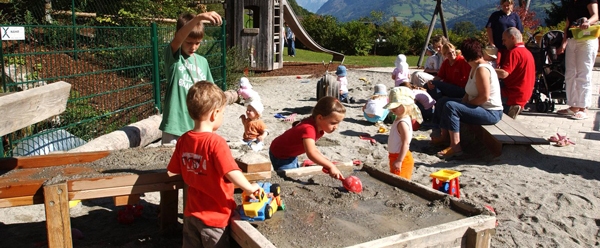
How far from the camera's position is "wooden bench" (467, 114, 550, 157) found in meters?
6.34

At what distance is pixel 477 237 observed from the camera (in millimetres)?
3072

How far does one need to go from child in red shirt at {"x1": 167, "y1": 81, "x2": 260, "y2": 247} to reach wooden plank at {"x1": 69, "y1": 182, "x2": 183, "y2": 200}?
0.37 meters

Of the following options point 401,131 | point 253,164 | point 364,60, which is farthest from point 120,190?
point 364,60

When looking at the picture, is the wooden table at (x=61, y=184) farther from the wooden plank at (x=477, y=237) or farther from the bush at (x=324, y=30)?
the bush at (x=324, y=30)

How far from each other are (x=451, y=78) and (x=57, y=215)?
622 cm

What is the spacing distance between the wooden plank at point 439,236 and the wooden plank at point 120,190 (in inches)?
53.8

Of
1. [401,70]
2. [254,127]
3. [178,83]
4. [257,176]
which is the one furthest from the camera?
[401,70]

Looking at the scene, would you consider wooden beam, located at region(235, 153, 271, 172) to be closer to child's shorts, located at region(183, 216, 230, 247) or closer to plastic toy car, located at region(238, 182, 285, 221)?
plastic toy car, located at region(238, 182, 285, 221)

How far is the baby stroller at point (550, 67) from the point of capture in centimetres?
920

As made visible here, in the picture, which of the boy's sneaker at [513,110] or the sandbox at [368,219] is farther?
the boy's sneaker at [513,110]

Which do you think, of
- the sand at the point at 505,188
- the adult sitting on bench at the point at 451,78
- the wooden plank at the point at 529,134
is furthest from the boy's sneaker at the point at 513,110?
the sand at the point at 505,188

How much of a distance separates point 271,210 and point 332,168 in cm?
78

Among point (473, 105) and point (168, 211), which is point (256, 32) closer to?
point (473, 105)

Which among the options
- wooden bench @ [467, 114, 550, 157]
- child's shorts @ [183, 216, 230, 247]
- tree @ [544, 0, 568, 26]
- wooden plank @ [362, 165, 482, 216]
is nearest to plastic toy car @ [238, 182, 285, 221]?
child's shorts @ [183, 216, 230, 247]
